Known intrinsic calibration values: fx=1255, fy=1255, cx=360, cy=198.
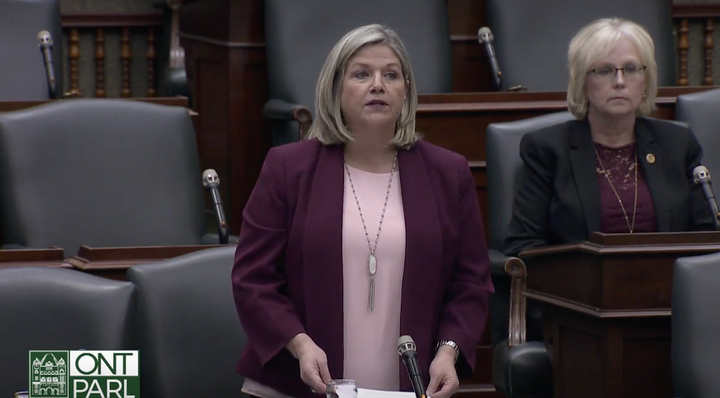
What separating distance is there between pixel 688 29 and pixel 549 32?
0.66m

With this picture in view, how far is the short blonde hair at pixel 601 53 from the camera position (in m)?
2.18

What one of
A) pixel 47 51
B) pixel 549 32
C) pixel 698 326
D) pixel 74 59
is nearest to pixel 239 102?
pixel 47 51

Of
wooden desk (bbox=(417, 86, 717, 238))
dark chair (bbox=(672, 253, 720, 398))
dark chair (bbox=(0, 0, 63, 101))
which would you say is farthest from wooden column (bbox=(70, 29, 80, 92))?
dark chair (bbox=(672, 253, 720, 398))

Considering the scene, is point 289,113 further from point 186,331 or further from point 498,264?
point 186,331

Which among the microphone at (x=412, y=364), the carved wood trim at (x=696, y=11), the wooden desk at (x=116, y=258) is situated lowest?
the microphone at (x=412, y=364)

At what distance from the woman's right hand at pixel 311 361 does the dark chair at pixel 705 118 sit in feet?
4.09

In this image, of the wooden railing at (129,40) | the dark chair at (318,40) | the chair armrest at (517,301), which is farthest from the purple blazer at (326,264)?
the wooden railing at (129,40)

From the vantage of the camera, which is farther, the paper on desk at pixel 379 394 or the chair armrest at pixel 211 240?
the chair armrest at pixel 211 240

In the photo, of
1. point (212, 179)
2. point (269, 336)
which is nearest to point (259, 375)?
point (269, 336)

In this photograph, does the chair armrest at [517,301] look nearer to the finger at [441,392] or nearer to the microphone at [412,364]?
the finger at [441,392]

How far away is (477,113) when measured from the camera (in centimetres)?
261

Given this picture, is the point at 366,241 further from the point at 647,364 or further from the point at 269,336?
the point at 647,364

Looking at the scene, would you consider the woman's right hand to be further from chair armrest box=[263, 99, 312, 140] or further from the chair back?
chair armrest box=[263, 99, 312, 140]

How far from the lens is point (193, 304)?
162cm
